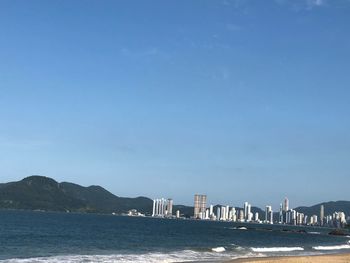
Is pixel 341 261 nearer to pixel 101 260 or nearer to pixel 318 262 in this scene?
pixel 318 262

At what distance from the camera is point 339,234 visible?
518ft

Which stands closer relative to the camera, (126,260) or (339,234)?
(126,260)

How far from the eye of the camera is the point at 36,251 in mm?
47969

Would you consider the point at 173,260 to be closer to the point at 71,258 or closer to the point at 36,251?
the point at 71,258

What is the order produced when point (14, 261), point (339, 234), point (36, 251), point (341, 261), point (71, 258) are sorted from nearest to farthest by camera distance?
point (14, 261)
point (71, 258)
point (341, 261)
point (36, 251)
point (339, 234)

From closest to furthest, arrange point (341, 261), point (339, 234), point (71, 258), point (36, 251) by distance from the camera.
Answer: point (71, 258), point (341, 261), point (36, 251), point (339, 234)

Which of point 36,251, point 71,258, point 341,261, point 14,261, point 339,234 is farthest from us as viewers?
point 339,234

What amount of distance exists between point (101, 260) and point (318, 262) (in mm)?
17368

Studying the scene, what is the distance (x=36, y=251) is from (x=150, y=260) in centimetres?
1296

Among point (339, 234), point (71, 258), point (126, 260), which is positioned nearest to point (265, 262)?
point (126, 260)

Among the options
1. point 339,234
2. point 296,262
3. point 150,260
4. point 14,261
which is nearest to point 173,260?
point 150,260

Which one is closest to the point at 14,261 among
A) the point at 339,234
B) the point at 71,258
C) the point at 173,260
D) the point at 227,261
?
the point at 71,258

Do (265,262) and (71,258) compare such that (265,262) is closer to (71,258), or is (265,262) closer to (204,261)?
(204,261)

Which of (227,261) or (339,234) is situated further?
(339,234)
